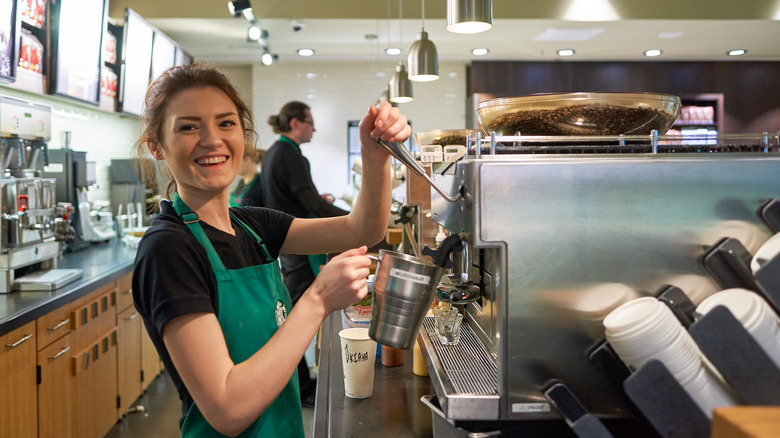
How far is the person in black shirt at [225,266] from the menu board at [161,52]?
14.0 feet

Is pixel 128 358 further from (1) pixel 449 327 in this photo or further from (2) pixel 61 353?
(1) pixel 449 327

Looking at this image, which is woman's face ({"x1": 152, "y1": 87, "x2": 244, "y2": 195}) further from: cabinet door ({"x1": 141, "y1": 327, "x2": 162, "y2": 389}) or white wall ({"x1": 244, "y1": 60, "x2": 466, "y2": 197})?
white wall ({"x1": 244, "y1": 60, "x2": 466, "y2": 197})

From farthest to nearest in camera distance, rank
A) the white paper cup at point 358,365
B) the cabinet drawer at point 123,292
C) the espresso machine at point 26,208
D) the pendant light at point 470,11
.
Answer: the cabinet drawer at point 123,292, the espresso machine at point 26,208, the pendant light at point 470,11, the white paper cup at point 358,365

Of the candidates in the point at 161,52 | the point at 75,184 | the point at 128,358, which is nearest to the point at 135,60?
the point at 161,52

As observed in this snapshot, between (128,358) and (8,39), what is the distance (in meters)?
1.77

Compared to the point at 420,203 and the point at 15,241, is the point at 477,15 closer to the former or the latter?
the point at 420,203

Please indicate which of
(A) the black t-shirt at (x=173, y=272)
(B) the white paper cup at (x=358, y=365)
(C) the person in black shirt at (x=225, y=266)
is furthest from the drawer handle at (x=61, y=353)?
(A) the black t-shirt at (x=173, y=272)

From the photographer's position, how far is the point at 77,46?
13.0 feet

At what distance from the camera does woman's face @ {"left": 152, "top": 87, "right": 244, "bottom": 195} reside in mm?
1168

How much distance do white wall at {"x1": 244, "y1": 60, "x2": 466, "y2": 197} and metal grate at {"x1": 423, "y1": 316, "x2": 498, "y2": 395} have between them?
5994 millimetres

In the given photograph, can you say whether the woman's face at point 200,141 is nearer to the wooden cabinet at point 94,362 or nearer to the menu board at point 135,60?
the wooden cabinet at point 94,362

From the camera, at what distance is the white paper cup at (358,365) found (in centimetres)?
151

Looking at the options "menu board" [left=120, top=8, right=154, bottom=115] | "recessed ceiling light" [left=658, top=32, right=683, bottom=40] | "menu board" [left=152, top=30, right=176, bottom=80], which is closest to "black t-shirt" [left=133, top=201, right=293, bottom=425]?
"menu board" [left=120, top=8, right=154, bottom=115]

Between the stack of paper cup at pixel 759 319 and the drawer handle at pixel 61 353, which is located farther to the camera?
the drawer handle at pixel 61 353
